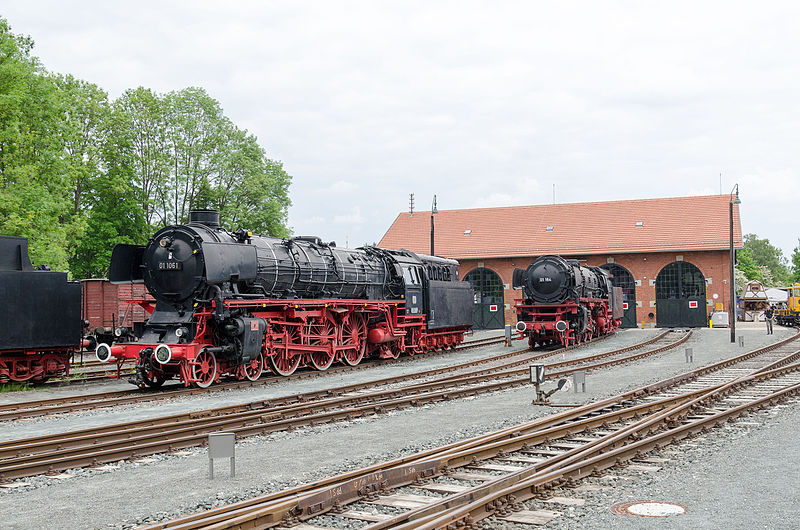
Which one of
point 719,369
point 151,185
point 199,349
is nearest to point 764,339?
point 719,369

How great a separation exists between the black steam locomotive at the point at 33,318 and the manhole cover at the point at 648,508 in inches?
523

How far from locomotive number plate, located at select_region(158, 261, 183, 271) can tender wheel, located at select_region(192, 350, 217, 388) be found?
5.91 ft

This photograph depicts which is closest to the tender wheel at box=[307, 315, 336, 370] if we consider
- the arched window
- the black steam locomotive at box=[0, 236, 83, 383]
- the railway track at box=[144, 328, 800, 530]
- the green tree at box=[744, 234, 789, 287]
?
the black steam locomotive at box=[0, 236, 83, 383]

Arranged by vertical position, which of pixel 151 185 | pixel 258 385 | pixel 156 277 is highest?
pixel 151 185

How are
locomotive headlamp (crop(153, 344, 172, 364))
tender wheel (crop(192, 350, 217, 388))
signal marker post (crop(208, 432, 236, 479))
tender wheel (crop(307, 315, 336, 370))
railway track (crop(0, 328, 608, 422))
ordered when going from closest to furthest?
signal marker post (crop(208, 432, 236, 479)) → railway track (crop(0, 328, 608, 422)) → locomotive headlamp (crop(153, 344, 172, 364)) → tender wheel (crop(192, 350, 217, 388)) → tender wheel (crop(307, 315, 336, 370))

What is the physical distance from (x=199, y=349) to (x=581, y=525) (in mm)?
10409

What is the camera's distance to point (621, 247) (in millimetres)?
42906

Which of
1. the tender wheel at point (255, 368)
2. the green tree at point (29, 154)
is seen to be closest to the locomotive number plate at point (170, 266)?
the tender wheel at point (255, 368)

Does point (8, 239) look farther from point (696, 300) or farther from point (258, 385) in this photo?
point (696, 300)

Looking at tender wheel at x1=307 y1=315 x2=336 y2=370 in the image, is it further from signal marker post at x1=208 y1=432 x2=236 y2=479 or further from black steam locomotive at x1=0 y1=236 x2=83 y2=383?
signal marker post at x1=208 y1=432 x2=236 y2=479

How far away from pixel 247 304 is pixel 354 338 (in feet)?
16.7

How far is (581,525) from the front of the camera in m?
5.88

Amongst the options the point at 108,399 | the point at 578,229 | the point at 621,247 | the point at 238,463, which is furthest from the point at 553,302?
the point at 578,229

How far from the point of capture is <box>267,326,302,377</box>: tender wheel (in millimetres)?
17344
